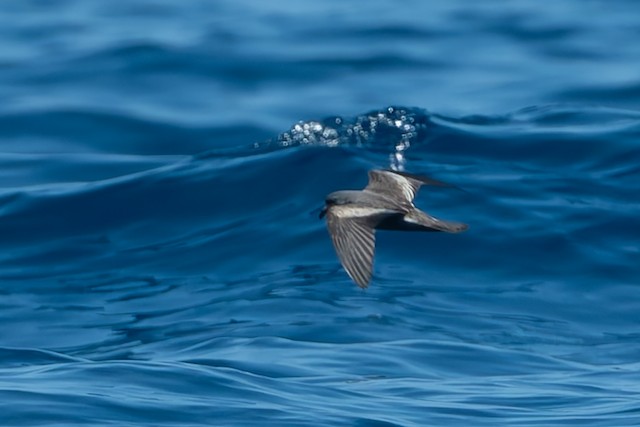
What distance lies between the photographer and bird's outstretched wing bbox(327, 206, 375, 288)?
686 cm

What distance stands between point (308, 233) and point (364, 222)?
493cm

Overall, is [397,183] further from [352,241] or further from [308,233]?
[308,233]

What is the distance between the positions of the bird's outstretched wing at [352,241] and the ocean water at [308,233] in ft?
2.85

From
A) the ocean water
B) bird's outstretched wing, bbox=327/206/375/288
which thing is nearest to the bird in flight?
bird's outstretched wing, bbox=327/206/375/288

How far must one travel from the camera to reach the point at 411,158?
13.5 metres

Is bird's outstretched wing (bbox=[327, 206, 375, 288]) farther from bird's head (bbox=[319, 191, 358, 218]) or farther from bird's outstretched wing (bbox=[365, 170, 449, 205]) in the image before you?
bird's outstretched wing (bbox=[365, 170, 449, 205])

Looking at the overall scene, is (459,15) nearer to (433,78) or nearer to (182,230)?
(433,78)

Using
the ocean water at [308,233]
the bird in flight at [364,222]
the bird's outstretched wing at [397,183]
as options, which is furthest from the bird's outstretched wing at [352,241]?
the ocean water at [308,233]

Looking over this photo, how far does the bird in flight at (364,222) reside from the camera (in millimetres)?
7005

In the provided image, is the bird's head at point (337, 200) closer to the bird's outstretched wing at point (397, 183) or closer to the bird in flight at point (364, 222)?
the bird in flight at point (364, 222)

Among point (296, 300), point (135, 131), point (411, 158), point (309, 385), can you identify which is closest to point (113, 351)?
point (296, 300)

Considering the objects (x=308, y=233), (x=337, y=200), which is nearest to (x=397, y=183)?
(x=337, y=200)

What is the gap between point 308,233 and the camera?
12.3 m

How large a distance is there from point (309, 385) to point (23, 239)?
5119mm
